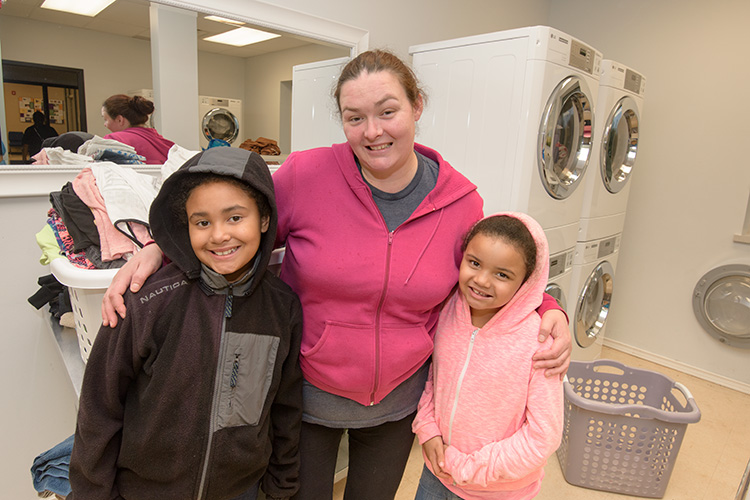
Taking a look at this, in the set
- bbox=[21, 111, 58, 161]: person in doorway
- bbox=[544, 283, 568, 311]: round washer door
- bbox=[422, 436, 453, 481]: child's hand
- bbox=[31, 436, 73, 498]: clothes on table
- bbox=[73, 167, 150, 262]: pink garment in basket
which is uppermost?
bbox=[21, 111, 58, 161]: person in doorway

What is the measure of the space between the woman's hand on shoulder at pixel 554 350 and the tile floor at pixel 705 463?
3.62ft

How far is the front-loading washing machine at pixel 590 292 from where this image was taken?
8.72 ft

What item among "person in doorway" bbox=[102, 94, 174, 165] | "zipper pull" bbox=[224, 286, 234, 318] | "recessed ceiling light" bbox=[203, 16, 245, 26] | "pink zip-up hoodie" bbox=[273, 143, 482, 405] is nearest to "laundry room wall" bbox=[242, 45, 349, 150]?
"recessed ceiling light" bbox=[203, 16, 245, 26]

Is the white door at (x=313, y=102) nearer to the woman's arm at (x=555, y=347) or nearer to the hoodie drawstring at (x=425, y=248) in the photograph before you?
the hoodie drawstring at (x=425, y=248)

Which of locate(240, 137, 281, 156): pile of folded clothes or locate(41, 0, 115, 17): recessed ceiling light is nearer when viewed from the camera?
locate(41, 0, 115, 17): recessed ceiling light

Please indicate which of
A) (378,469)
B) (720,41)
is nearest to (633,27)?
(720,41)

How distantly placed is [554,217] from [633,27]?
182cm

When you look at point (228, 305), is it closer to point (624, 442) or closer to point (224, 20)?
point (224, 20)

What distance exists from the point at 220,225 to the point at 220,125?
116cm

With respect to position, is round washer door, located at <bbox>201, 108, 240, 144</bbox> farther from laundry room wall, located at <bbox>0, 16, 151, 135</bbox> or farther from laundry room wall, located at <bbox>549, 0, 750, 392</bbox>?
laundry room wall, located at <bbox>549, 0, 750, 392</bbox>

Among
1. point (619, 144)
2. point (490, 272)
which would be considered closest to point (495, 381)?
point (490, 272)

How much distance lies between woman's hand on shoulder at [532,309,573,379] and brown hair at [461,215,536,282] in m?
0.12

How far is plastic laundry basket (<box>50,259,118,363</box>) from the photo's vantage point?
962mm

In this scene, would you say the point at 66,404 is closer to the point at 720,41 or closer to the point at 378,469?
the point at 378,469
